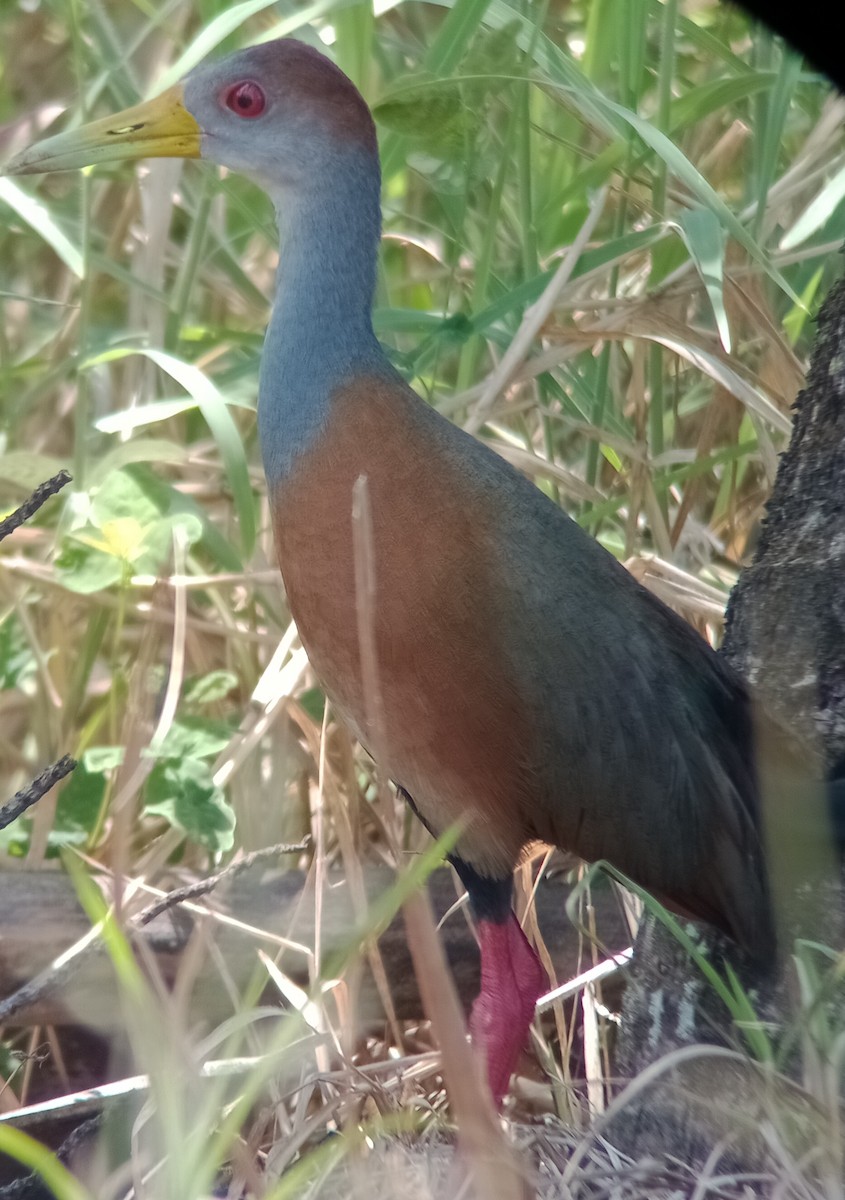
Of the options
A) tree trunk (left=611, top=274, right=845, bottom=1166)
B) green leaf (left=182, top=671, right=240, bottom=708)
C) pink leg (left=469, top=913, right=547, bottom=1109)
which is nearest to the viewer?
tree trunk (left=611, top=274, right=845, bottom=1166)

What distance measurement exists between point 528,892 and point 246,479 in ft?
2.36

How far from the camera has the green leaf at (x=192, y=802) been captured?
76.3 inches

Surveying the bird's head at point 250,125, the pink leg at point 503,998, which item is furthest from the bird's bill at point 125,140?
the pink leg at point 503,998

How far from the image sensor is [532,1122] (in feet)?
6.13

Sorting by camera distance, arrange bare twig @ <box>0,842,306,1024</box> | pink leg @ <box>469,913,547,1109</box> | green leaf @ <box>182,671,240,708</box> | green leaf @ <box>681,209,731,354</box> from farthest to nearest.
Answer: green leaf @ <box>182,671,240,708</box> → pink leg @ <box>469,913,547,1109</box> → green leaf @ <box>681,209,731,354</box> → bare twig @ <box>0,842,306,1024</box>

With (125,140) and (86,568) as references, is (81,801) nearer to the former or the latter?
(86,568)

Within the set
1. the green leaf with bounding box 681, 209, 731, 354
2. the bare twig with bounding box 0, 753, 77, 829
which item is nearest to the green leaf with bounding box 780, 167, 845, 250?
the green leaf with bounding box 681, 209, 731, 354

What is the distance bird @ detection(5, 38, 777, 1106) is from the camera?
5.17 feet

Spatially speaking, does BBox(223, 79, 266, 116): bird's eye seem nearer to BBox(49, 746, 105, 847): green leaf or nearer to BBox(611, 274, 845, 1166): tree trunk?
BBox(611, 274, 845, 1166): tree trunk

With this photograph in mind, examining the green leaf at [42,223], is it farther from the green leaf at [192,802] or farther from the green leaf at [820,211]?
the green leaf at [820,211]

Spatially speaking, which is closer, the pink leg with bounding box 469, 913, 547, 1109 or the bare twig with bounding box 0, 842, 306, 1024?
the bare twig with bounding box 0, 842, 306, 1024

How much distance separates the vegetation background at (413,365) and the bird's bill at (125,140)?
101mm

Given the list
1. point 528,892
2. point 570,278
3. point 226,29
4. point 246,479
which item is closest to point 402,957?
point 528,892

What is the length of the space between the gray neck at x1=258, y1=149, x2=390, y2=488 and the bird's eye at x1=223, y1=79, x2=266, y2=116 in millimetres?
123
